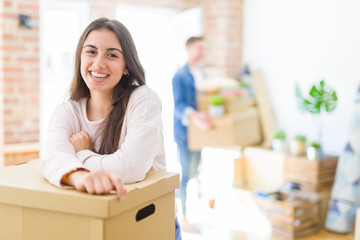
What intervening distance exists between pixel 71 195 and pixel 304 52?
3615 millimetres

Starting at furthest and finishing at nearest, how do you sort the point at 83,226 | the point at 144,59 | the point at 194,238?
the point at 144,59, the point at 194,238, the point at 83,226

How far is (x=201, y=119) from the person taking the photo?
2.97 metres

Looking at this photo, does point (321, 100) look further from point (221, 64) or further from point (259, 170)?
point (221, 64)

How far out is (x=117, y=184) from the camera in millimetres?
862

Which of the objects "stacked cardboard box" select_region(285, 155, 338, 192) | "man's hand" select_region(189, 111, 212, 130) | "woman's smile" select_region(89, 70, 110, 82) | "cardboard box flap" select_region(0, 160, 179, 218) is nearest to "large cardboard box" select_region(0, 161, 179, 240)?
"cardboard box flap" select_region(0, 160, 179, 218)

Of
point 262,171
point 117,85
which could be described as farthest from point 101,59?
point 262,171

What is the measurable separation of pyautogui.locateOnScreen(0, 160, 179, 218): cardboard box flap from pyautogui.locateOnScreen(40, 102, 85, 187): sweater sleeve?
0.10ft

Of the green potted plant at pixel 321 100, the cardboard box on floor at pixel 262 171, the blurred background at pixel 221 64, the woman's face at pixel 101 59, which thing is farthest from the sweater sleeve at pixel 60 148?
the cardboard box on floor at pixel 262 171

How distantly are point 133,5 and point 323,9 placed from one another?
6.45 feet

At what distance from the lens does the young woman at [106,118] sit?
1.00 metres

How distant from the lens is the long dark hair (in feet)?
3.76

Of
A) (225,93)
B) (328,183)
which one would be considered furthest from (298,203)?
(225,93)

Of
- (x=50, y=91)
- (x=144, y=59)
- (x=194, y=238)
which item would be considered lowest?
(x=194, y=238)

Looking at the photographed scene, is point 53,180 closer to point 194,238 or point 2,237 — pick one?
point 2,237
